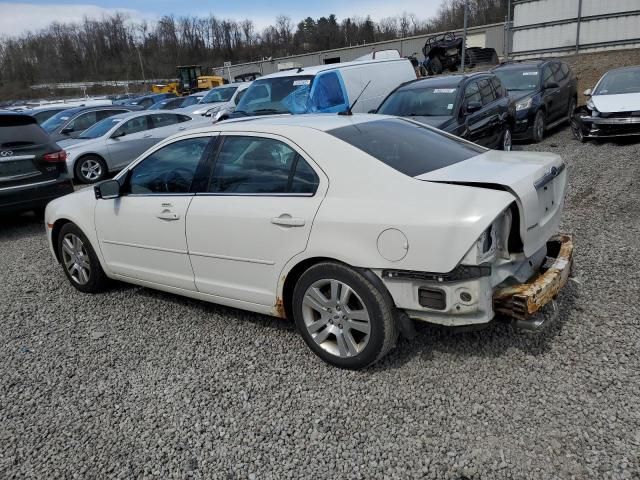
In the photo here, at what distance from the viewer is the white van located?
9.02 meters

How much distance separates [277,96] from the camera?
9.59 m

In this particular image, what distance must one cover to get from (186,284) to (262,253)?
0.92m

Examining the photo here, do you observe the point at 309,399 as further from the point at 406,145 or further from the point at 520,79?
the point at 520,79

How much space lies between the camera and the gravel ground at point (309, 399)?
2.52 m

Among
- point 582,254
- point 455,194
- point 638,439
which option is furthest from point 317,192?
point 582,254

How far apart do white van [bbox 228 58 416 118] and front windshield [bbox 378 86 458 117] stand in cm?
61

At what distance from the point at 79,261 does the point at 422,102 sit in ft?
19.1

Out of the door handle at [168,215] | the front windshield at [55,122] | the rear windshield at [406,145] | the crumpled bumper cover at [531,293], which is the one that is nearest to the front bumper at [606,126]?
the rear windshield at [406,145]

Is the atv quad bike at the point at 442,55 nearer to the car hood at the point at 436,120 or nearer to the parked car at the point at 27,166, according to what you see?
the car hood at the point at 436,120

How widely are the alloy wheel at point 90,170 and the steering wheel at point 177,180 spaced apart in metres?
8.65

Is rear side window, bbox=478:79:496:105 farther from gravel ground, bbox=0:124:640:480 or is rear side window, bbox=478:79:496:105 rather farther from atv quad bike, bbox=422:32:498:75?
atv quad bike, bbox=422:32:498:75

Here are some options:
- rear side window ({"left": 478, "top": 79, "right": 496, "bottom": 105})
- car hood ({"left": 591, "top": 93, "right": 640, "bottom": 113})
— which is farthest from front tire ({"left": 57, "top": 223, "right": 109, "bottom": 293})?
Answer: car hood ({"left": 591, "top": 93, "right": 640, "bottom": 113})

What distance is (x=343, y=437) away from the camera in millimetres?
2701

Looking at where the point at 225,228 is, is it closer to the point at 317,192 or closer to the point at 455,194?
the point at 317,192
